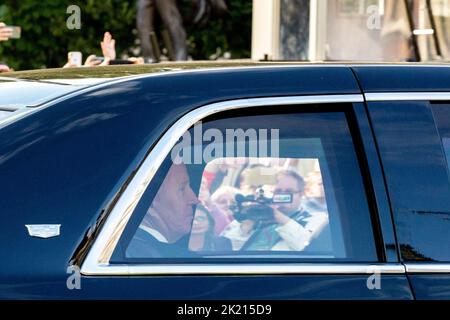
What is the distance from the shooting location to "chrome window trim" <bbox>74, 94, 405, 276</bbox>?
113 inches

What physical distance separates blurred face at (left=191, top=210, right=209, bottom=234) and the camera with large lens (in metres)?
0.07

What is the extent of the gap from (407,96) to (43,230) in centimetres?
90

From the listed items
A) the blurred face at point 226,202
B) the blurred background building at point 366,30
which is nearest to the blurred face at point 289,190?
the blurred face at point 226,202

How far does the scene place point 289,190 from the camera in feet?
10.2

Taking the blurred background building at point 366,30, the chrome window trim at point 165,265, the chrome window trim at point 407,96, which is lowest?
the chrome window trim at point 165,265

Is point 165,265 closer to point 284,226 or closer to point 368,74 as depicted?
point 284,226

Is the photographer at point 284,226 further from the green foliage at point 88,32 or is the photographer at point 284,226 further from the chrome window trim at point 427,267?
the green foliage at point 88,32

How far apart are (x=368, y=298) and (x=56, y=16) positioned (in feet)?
45.8

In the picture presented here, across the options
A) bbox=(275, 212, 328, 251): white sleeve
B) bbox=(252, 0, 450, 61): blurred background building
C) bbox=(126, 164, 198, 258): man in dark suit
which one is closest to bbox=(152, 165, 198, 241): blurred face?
bbox=(126, 164, 198, 258): man in dark suit

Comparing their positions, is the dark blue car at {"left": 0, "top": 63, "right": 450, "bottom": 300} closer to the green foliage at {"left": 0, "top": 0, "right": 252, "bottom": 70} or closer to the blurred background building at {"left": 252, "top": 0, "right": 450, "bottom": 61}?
the blurred background building at {"left": 252, "top": 0, "right": 450, "bottom": 61}

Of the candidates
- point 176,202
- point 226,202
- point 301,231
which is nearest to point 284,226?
point 301,231

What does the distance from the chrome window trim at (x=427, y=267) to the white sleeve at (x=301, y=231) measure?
223mm

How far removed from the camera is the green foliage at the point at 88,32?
16.5 m
